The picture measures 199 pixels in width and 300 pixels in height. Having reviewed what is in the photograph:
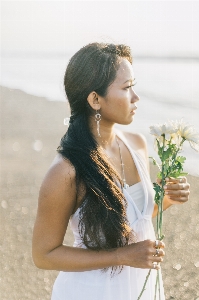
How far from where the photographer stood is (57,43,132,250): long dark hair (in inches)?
92.7

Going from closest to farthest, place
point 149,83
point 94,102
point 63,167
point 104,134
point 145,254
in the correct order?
point 145,254 < point 63,167 < point 94,102 < point 104,134 < point 149,83

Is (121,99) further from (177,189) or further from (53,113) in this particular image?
(53,113)

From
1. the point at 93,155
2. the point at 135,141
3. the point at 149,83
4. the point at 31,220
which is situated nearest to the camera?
the point at 93,155

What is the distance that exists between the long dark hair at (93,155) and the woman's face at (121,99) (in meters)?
0.03

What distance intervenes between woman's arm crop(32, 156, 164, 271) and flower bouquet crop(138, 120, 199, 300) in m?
0.18

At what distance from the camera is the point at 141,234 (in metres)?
2.47

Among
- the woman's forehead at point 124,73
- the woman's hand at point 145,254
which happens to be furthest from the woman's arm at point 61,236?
the woman's forehead at point 124,73

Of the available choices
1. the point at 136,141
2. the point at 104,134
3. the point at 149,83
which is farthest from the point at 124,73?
the point at 149,83

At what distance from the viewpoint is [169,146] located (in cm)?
228

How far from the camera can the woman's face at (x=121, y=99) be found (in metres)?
2.47

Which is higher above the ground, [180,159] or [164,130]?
[164,130]

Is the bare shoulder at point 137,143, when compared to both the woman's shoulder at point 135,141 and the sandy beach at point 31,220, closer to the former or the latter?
the woman's shoulder at point 135,141

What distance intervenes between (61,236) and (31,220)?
3827 mm

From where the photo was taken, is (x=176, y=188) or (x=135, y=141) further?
(x=135, y=141)
